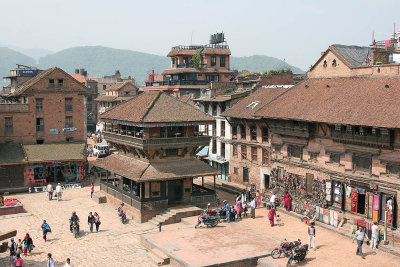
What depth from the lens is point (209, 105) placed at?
189 ft

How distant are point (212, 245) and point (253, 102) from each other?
79.2 ft

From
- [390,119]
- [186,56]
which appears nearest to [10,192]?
[390,119]

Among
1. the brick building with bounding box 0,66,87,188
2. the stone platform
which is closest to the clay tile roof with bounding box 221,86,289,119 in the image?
the stone platform

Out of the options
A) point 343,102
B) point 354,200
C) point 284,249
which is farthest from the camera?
point 343,102

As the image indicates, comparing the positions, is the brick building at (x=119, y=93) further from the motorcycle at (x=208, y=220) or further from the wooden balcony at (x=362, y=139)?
the wooden balcony at (x=362, y=139)

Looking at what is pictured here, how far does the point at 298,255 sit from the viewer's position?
86.5 ft

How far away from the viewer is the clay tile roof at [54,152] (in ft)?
169

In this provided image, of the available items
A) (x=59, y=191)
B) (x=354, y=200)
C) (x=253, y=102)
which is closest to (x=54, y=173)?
(x=59, y=191)

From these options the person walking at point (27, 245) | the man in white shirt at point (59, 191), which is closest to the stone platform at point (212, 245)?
the person walking at point (27, 245)

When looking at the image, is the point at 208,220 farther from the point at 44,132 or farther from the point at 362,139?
the point at 44,132

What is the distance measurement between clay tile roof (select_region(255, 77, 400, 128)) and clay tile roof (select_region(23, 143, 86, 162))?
2373cm

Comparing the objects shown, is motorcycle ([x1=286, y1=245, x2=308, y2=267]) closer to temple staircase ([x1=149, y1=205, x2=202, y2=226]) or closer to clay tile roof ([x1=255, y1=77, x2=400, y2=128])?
clay tile roof ([x1=255, y1=77, x2=400, y2=128])

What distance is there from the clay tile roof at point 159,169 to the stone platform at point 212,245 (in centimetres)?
574

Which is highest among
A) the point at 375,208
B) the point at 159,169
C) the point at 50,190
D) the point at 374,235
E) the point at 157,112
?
the point at 157,112
